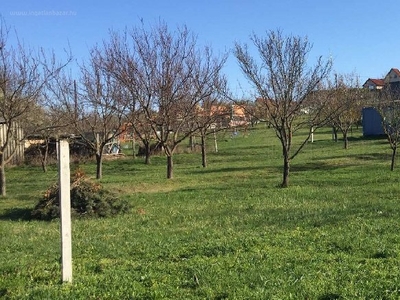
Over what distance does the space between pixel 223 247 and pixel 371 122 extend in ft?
145

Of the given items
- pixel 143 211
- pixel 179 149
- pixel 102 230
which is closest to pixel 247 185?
pixel 143 211

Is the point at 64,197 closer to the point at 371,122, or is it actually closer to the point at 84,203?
the point at 84,203

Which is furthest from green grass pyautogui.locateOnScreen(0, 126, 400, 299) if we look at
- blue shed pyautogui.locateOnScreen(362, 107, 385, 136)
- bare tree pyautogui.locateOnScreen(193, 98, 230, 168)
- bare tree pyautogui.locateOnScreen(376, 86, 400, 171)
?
blue shed pyautogui.locateOnScreen(362, 107, 385, 136)

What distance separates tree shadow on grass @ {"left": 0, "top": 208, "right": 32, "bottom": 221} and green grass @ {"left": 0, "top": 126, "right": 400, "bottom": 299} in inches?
1.2

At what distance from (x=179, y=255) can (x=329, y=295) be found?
104 inches

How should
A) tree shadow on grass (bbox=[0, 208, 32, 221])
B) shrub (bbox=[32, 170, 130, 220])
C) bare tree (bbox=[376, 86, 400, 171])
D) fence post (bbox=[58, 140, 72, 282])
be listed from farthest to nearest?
bare tree (bbox=[376, 86, 400, 171]), tree shadow on grass (bbox=[0, 208, 32, 221]), shrub (bbox=[32, 170, 130, 220]), fence post (bbox=[58, 140, 72, 282])

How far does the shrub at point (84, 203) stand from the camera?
12.4 meters

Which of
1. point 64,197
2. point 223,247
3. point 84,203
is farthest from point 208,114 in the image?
point 64,197

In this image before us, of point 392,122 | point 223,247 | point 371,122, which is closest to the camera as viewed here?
point 223,247

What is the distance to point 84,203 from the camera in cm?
1262

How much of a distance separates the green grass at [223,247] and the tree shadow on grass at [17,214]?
0.03 meters

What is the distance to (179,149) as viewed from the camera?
38969mm

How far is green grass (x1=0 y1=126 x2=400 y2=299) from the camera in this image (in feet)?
16.0

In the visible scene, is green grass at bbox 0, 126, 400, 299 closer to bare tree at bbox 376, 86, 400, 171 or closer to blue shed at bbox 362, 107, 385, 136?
bare tree at bbox 376, 86, 400, 171
